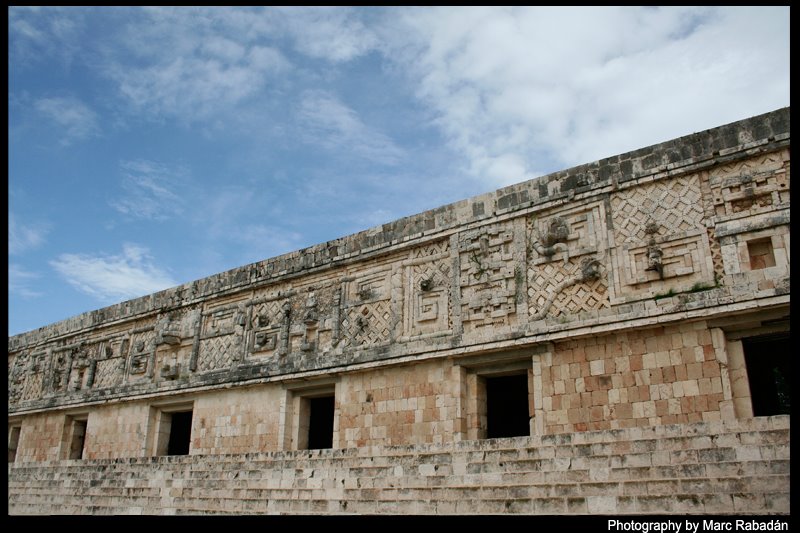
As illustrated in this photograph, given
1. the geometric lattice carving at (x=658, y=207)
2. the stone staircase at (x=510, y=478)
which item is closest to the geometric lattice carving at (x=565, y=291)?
the geometric lattice carving at (x=658, y=207)

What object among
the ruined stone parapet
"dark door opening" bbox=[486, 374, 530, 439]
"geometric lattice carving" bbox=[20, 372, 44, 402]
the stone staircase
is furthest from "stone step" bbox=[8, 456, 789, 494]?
"geometric lattice carving" bbox=[20, 372, 44, 402]

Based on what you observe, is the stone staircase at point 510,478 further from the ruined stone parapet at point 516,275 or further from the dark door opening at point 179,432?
the dark door opening at point 179,432

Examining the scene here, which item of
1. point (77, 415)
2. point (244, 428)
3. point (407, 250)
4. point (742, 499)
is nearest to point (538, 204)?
point (407, 250)

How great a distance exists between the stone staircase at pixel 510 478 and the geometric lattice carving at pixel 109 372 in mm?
4116

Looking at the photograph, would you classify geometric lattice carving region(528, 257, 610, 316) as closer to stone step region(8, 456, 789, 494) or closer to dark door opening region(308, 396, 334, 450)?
stone step region(8, 456, 789, 494)

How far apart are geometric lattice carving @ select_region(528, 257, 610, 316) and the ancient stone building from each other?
0.02 meters

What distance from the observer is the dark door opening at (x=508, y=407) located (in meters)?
9.34

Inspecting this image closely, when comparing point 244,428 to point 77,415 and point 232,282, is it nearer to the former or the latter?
point 232,282

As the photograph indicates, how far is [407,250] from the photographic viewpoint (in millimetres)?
9031

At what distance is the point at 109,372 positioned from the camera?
12.6 meters

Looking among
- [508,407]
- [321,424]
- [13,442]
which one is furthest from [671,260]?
[13,442]

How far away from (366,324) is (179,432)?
504 centimetres

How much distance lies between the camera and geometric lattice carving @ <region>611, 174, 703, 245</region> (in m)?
6.83
